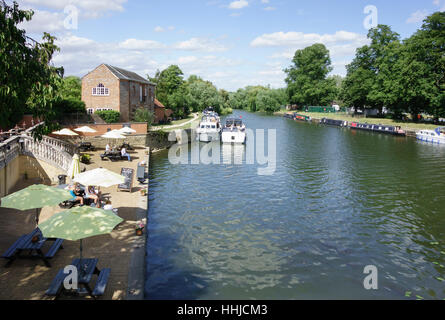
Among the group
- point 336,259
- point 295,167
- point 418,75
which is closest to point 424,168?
point 295,167

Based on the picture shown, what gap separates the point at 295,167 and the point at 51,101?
985 inches

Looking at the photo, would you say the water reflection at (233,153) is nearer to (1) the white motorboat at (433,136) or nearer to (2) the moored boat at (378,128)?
(1) the white motorboat at (433,136)

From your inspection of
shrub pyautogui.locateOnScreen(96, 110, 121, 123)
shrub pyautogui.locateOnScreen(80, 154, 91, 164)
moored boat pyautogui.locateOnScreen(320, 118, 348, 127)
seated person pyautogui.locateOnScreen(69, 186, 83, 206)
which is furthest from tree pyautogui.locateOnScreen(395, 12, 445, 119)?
seated person pyautogui.locateOnScreen(69, 186, 83, 206)

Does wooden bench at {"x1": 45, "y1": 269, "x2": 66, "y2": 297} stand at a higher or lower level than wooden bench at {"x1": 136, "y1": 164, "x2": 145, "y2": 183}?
lower

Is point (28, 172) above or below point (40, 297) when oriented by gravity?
above

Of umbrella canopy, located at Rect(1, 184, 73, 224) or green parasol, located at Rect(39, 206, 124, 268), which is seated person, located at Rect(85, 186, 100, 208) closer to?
umbrella canopy, located at Rect(1, 184, 73, 224)

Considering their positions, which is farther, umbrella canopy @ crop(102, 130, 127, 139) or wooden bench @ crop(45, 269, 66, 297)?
umbrella canopy @ crop(102, 130, 127, 139)

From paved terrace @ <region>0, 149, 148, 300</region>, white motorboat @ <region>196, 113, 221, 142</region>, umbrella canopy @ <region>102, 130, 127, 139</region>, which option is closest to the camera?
paved terrace @ <region>0, 149, 148, 300</region>

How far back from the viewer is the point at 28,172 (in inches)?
840

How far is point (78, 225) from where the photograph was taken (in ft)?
30.0

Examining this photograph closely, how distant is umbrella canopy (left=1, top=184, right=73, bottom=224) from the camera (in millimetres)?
11305

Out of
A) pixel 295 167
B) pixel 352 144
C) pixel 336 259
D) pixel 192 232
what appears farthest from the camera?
pixel 352 144

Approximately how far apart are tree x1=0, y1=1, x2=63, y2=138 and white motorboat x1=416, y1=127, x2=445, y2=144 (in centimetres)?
5559
